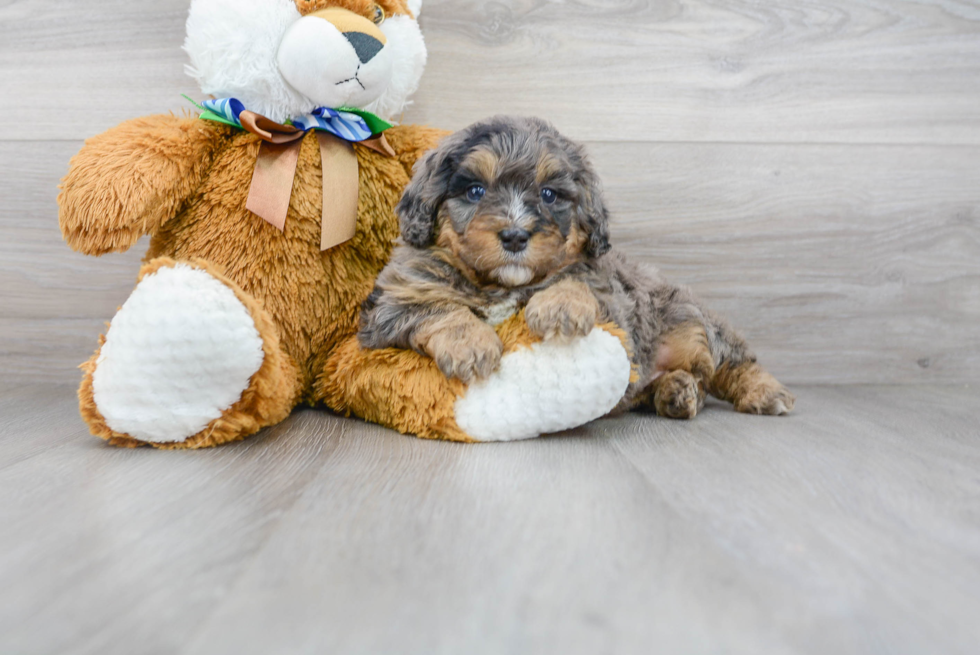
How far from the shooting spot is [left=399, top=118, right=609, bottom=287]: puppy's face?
1580 millimetres

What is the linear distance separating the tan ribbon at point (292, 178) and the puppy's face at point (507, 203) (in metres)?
0.20

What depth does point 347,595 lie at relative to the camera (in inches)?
34.7

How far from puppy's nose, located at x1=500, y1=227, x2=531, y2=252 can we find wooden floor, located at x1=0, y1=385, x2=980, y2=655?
1.44 feet

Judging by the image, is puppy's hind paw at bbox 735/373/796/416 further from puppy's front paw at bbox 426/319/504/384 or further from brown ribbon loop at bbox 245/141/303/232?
brown ribbon loop at bbox 245/141/303/232

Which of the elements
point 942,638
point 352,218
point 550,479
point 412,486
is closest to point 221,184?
point 352,218

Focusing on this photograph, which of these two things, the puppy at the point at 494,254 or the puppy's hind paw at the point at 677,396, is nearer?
→ the puppy at the point at 494,254

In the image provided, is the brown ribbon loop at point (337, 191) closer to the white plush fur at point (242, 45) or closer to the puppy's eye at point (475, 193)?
the white plush fur at point (242, 45)

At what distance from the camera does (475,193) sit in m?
1.64

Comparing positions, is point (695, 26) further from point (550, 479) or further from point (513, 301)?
point (550, 479)

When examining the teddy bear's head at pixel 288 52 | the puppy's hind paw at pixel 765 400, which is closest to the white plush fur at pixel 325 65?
the teddy bear's head at pixel 288 52

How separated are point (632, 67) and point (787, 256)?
85 cm

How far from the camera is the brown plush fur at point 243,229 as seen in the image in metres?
1.58

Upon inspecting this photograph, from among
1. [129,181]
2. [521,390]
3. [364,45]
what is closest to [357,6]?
[364,45]

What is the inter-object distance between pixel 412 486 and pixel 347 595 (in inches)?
15.9
